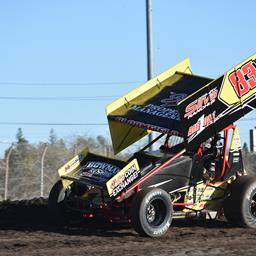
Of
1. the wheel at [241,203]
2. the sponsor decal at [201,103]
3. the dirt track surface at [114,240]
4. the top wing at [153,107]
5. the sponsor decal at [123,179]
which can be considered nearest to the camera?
the dirt track surface at [114,240]

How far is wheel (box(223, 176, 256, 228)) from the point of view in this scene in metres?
11.7

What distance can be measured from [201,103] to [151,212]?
2092 millimetres

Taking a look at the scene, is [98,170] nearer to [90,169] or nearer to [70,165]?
[90,169]

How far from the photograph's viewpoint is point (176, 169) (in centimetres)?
1152

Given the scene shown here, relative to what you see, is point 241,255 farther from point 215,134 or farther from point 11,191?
point 11,191

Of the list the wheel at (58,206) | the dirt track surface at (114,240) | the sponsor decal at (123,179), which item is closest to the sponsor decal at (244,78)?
the sponsor decal at (123,179)

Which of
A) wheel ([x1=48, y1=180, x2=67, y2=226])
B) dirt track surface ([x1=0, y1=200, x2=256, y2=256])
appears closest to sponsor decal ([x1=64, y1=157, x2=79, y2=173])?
wheel ([x1=48, y1=180, x2=67, y2=226])

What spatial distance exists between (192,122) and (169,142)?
1.77m

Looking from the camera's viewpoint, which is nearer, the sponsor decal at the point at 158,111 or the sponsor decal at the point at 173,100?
the sponsor decal at the point at 158,111

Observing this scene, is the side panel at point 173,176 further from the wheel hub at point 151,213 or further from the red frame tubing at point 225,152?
the red frame tubing at point 225,152

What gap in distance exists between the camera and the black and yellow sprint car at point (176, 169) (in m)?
10.9

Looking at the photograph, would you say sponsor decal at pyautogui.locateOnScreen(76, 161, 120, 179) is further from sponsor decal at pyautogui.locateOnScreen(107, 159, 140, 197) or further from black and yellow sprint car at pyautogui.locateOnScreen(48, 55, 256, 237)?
sponsor decal at pyautogui.locateOnScreen(107, 159, 140, 197)

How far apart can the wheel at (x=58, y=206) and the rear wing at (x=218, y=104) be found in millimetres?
2472

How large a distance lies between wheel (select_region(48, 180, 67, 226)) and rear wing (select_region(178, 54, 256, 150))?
Result: 247cm
